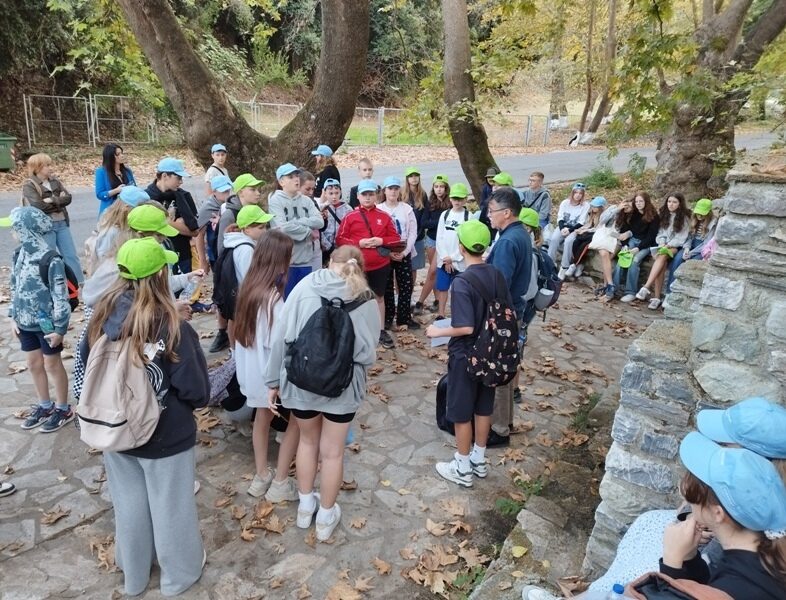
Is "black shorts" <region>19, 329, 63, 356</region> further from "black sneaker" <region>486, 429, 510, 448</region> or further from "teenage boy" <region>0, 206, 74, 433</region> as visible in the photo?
"black sneaker" <region>486, 429, 510, 448</region>

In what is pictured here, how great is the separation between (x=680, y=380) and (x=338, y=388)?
1.93m

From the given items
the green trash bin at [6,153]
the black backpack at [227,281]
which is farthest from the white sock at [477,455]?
the green trash bin at [6,153]

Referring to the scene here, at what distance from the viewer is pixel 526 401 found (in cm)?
576

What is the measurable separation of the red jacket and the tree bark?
639 cm

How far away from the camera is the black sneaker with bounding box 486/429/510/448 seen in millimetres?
4852

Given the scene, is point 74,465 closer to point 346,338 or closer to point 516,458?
point 346,338

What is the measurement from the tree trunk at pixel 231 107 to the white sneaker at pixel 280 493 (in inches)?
217

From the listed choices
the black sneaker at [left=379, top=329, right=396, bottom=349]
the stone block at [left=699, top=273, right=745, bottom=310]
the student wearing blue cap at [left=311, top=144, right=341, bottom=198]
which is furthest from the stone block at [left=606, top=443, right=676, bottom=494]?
the student wearing blue cap at [left=311, top=144, right=341, bottom=198]

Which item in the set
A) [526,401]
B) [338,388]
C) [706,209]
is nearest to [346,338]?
[338,388]

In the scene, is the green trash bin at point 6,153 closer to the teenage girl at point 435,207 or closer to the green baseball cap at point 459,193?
the teenage girl at point 435,207

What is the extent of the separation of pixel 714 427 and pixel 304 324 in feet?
7.19

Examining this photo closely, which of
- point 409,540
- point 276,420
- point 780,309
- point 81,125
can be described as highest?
point 81,125

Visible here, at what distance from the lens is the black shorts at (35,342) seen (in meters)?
4.34

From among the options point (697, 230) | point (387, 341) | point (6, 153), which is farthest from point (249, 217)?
point (6, 153)
